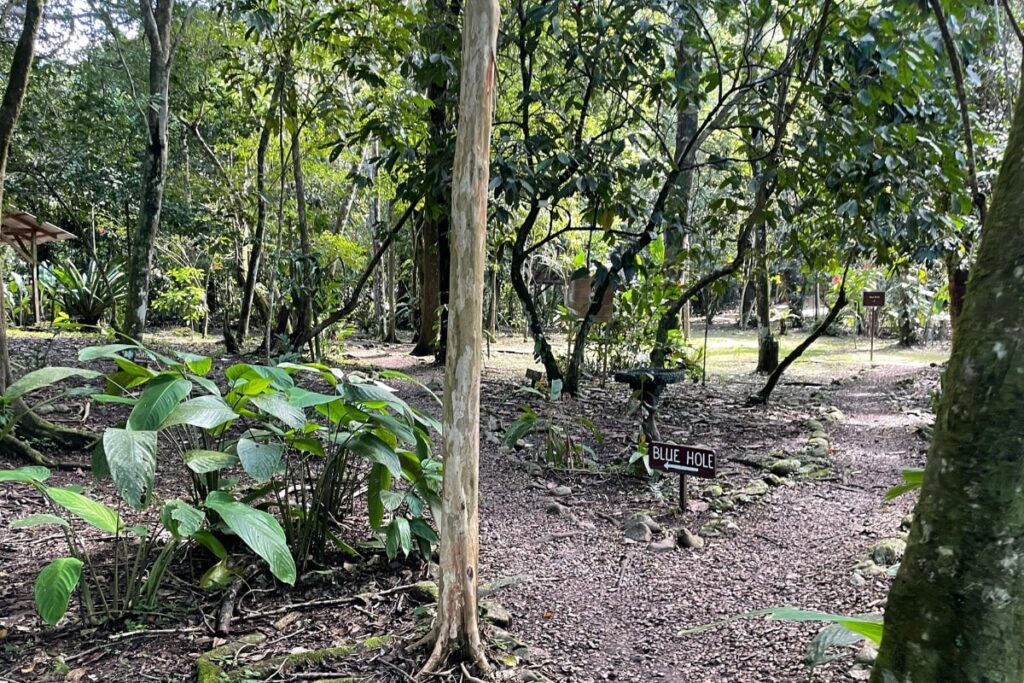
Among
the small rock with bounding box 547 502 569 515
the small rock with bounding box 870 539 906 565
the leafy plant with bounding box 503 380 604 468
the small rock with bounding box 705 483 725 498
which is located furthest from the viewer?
the leafy plant with bounding box 503 380 604 468

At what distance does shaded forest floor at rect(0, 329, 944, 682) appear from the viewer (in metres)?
2.20

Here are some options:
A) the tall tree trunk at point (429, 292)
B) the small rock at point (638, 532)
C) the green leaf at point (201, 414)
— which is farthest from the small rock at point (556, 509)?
the tall tree trunk at point (429, 292)

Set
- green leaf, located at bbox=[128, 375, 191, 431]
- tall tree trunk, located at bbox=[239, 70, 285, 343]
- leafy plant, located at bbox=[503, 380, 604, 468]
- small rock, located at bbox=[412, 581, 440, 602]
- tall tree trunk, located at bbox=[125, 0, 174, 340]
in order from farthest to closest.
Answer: tall tree trunk, located at bbox=[239, 70, 285, 343]
tall tree trunk, located at bbox=[125, 0, 174, 340]
leafy plant, located at bbox=[503, 380, 604, 468]
small rock, located at bbox=[412, 581, 440, 602]
green leaf, located at bbox=[128, 375, 191, 431]

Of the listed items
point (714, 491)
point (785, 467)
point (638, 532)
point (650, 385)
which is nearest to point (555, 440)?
point (650, 385)

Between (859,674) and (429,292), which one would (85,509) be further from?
(429,292)

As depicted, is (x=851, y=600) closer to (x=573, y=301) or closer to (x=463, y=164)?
(x=463, y=164)

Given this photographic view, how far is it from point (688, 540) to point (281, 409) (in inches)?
85.9

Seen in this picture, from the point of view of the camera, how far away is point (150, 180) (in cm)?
510

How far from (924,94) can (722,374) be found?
→ 15.9 feet

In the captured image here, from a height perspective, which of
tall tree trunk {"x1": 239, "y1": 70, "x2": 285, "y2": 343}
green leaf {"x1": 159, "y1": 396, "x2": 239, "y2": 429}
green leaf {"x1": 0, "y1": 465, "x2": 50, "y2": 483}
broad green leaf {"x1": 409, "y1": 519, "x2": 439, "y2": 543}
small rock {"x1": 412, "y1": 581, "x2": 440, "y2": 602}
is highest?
tall tree trunk {"x1": 239, "y1": 70, "x2": 285, "y2": 343}

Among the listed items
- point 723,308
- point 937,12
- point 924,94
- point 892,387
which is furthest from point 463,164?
point 723,308

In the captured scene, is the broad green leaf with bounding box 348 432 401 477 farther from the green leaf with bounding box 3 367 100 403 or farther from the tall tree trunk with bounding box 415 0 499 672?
Answer: the green leaf with bounding box 3 367 100 403

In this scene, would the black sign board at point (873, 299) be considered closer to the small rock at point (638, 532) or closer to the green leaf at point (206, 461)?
the small rock at point (638, 532)

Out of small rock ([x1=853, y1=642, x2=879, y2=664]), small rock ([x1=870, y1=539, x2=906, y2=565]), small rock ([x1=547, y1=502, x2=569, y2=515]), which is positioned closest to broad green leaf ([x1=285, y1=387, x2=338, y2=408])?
small rock ([x1=547, y1=502, x2=569, y2=515])
